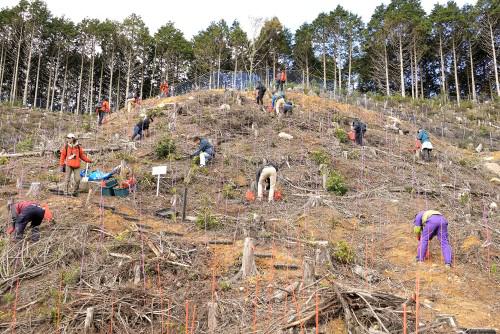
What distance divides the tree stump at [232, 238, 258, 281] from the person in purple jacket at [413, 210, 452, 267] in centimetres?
271

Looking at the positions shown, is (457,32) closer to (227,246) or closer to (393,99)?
(393,99)

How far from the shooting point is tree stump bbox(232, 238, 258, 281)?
22.5ft

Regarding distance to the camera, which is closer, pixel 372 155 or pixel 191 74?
pixel 372 155

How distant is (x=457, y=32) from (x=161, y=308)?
112 ft

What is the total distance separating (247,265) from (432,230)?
2.96 meters

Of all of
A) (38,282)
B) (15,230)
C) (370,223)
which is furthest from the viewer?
(370,223)

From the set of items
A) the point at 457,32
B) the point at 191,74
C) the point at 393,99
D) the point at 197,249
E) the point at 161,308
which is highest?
the point at 457,32

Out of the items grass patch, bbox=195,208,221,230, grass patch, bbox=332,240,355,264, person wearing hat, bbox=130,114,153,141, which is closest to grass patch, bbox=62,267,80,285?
grass patch, bbox=195,208,221,230

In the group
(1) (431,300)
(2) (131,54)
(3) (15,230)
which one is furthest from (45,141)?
(2) (131,54)

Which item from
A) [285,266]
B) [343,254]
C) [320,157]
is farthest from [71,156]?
[320,157]

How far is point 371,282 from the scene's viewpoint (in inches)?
276

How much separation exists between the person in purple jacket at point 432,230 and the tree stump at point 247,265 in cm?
271

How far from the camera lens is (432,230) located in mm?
7410

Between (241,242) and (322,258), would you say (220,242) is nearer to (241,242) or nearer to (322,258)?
(241,242)
